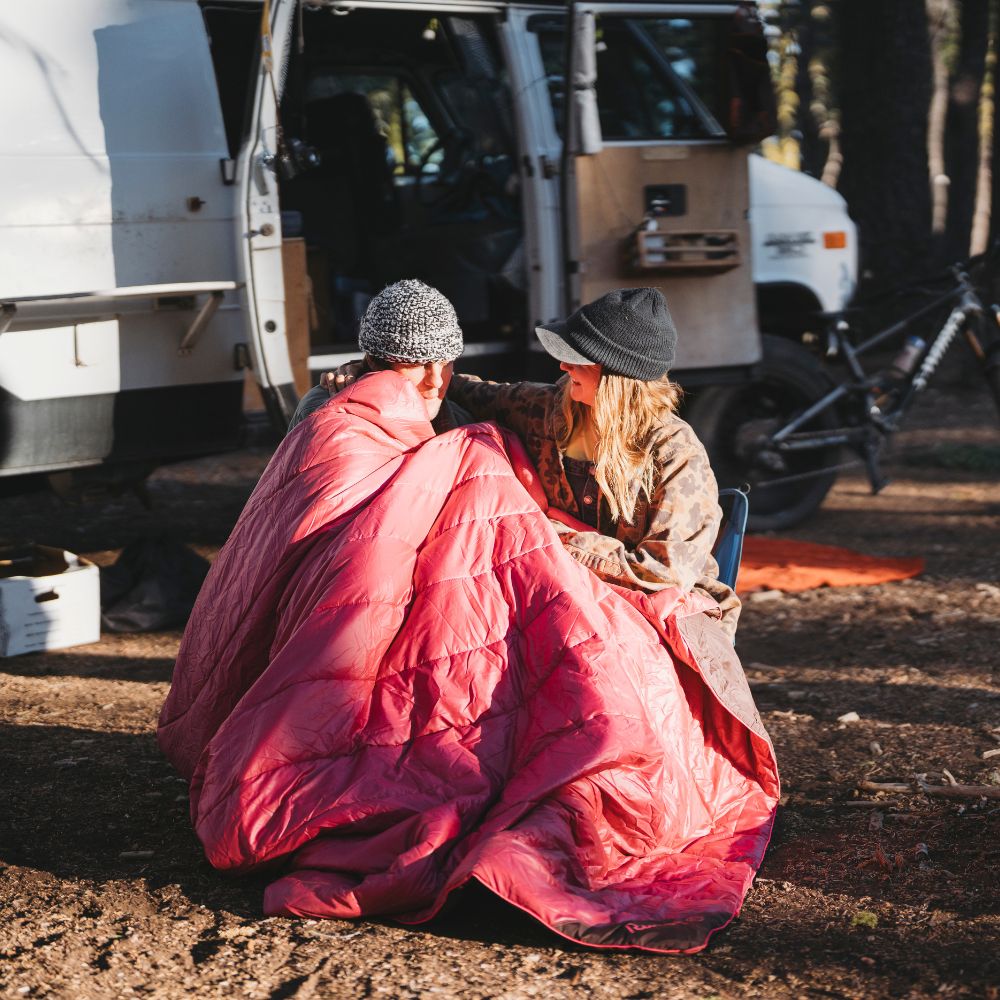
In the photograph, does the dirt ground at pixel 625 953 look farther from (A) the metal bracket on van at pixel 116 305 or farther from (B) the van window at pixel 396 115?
(B) the van window at pixel 396 115

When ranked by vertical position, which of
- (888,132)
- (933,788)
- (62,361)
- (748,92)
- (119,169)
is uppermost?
(888,132)

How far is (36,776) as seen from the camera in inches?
152

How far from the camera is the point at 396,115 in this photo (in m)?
7.41

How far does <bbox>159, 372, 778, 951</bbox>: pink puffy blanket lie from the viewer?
2875 millimetres

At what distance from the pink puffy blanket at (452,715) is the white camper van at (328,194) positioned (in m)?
2.19

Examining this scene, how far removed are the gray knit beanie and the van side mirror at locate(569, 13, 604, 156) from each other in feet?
8.51

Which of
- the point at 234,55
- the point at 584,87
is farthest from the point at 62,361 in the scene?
the point at 584,87

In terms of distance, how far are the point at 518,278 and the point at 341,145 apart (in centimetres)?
143

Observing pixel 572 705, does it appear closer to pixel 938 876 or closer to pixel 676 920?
pixel 676 920

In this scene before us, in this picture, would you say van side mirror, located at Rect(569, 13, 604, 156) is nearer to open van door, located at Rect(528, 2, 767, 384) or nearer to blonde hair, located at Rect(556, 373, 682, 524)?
open van door, located at Rect(528, 2, 767, 384)

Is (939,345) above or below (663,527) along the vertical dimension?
above

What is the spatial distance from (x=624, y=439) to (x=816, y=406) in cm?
391

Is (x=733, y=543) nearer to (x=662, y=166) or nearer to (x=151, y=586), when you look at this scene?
(x=151, y=586)

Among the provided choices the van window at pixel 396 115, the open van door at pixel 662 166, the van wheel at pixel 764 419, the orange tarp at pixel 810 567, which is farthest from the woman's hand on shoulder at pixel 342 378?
the van window at pixel 396 115
